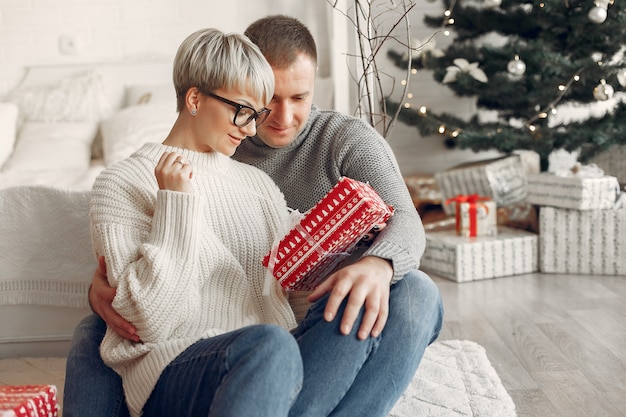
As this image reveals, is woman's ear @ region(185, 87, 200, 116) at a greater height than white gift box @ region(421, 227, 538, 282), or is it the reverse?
woman's ear @ region(185, 87, 200, 116)

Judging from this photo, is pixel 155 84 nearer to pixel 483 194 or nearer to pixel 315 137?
pixel 483 194

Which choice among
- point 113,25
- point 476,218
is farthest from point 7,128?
point 476,218

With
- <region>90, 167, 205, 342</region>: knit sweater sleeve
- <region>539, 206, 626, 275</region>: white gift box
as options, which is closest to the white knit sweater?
<region>90, 167, 205, 342</region>: knit sweater sleeve

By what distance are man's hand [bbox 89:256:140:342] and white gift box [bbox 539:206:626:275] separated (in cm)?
215

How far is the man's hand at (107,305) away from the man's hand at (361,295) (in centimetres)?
31

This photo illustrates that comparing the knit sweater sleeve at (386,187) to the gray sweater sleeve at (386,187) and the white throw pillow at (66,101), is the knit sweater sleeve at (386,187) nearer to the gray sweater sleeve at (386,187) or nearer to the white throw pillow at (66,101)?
the gray sweater sleeve at (386,187)

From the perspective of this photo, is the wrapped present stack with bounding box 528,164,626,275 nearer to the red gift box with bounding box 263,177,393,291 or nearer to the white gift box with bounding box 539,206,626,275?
the white gift box with bounding box 539,206,626,275

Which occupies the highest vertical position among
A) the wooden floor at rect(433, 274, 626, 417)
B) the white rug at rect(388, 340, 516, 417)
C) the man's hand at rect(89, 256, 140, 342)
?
the man's hand at rect(89, 256, 140, 342)

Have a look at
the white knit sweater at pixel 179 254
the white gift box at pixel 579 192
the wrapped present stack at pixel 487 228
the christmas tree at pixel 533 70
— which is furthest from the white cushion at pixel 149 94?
the white knit sweater at pixel 179 254

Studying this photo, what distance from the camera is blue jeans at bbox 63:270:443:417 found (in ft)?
3.75

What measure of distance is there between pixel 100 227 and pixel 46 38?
2751 mm

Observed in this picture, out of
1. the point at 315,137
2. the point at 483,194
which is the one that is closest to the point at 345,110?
the point at 483,194

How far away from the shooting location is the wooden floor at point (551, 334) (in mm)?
1813

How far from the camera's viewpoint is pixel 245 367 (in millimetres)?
1064
